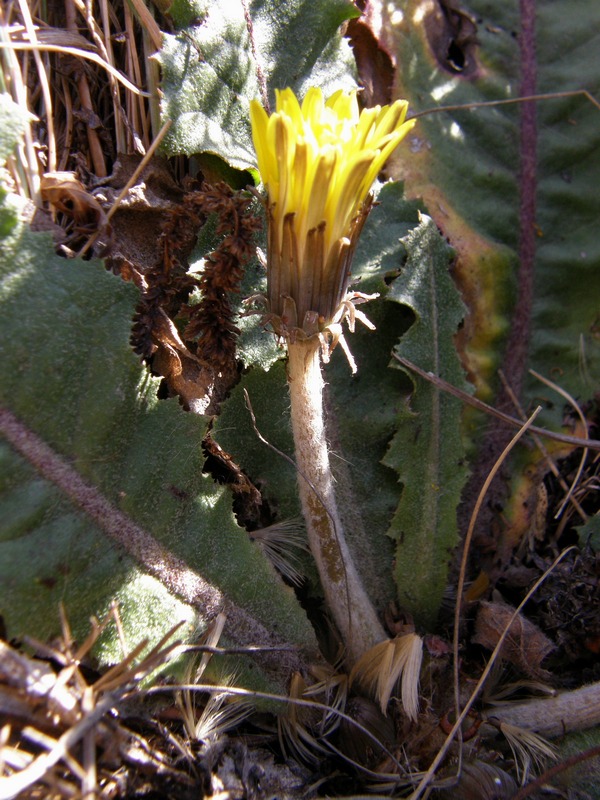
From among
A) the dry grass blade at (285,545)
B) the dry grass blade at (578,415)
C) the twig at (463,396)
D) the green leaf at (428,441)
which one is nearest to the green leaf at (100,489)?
the dry grass blade at (285,545)

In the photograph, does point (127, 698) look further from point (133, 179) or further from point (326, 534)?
point (133, 179)

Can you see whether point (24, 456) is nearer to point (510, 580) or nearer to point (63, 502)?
point (63, 502)

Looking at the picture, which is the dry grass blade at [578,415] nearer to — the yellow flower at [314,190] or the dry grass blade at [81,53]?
the yellow flower at [314,190]

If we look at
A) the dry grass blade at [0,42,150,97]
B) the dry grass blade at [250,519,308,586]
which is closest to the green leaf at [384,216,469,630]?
the dry grass blade at [250,519,308,586]

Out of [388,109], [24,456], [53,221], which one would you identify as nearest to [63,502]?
[24,456]

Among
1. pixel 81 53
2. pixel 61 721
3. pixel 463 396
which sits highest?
pixel 81 53

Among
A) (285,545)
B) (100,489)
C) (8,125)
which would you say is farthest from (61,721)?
(8,125)
